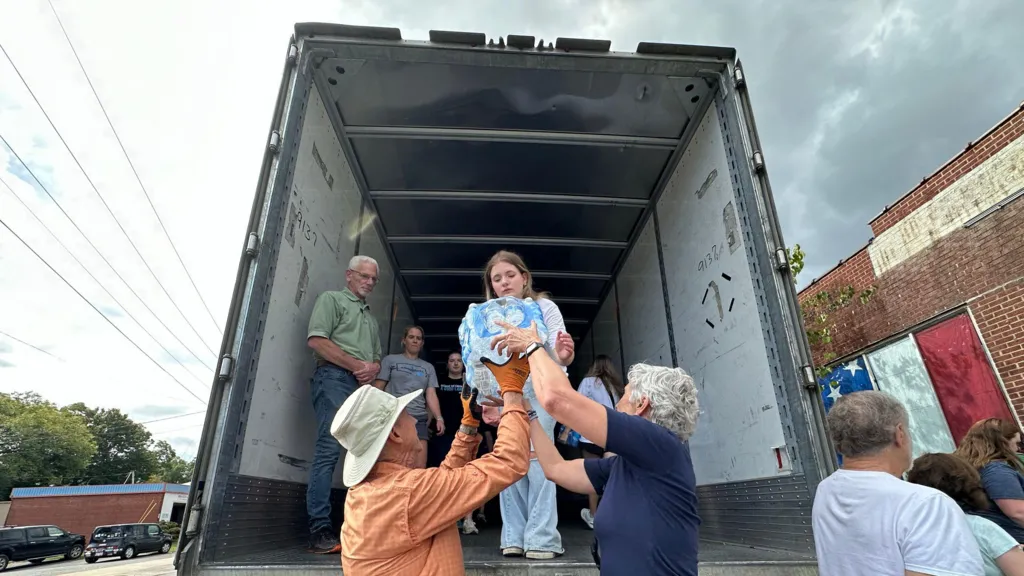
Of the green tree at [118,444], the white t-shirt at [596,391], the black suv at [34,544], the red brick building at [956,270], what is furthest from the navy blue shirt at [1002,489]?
the green tree at [118,444]

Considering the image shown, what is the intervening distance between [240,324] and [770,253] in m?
2.91

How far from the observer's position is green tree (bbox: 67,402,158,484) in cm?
5897

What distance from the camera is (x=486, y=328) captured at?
6.75 ft

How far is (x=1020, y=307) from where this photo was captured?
642 cm

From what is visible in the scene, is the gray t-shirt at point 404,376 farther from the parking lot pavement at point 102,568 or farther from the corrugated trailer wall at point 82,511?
the corrugated trailer wall at point 82,511

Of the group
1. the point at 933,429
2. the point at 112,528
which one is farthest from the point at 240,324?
the point at 112,528

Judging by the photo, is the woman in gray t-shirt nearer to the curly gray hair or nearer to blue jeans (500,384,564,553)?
blue jeans (500,384,564,553)

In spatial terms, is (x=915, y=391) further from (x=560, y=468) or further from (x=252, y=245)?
(x=252, y=245)

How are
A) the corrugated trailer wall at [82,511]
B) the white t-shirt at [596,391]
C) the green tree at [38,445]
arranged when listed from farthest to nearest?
the green tree at [38,445] < the corrugated trailer wall at [82,511] < the white t-shirt at [596,391]

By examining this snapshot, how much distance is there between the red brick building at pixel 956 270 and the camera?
21.4 ft

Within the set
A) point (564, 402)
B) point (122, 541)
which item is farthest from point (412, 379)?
point (122, 541)

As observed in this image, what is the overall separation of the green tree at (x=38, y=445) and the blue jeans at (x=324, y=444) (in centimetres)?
5634

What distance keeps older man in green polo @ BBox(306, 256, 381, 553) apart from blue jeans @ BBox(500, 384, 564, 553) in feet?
3.17

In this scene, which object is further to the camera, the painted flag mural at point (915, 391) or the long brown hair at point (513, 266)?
the painted flag mural at point (915, 391)
